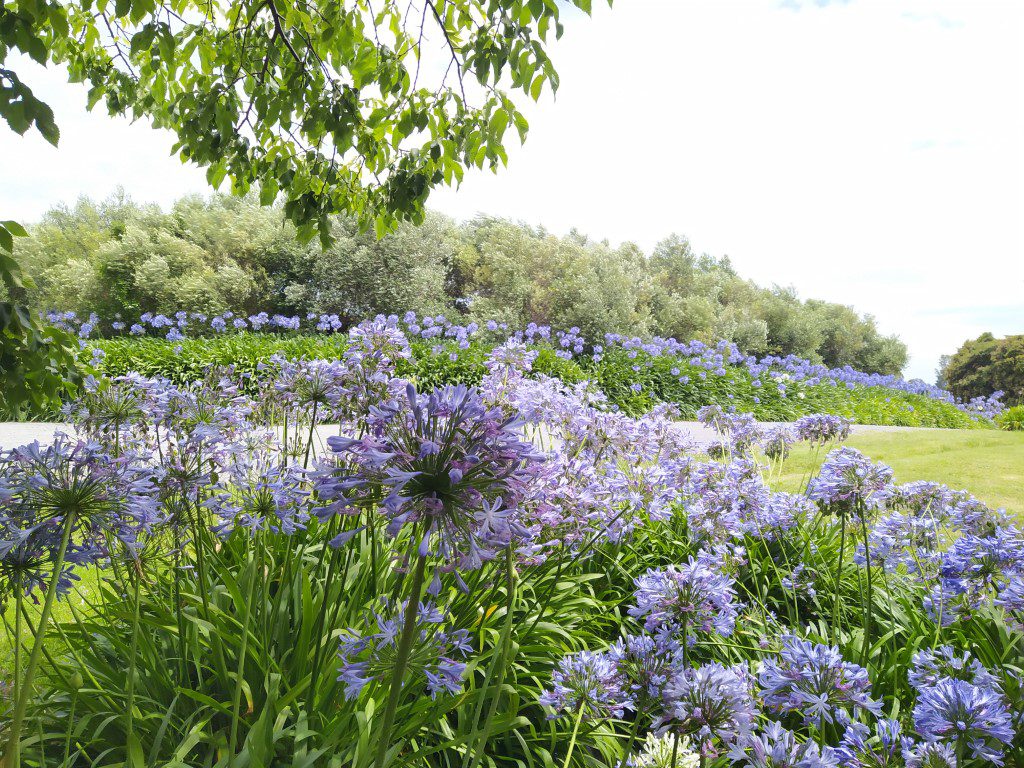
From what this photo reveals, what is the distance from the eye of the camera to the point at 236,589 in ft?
8.29

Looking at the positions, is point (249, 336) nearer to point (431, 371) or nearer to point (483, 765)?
point (431, 371)

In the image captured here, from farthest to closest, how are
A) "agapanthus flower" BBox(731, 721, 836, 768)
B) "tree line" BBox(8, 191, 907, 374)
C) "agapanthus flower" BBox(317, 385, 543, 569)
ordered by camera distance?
1. "tree line" BBox(8, 191, 907, 374)
2. "agapanthus flower" BBox(731, 721, 836, 768)
3. "agapanthus flower" BBox(317, 385, 543, 569)

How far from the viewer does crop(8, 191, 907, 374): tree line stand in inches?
875

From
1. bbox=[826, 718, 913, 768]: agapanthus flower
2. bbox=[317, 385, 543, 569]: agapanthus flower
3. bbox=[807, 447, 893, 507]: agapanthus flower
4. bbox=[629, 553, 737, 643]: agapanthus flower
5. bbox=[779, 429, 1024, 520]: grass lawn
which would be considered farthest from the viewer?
bbox=[779, 429, 1024, 520]: grass lawn

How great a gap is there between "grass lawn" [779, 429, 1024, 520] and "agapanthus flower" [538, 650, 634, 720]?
5461mm

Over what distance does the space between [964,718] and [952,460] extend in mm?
10669

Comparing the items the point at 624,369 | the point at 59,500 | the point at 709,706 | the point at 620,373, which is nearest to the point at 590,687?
the point at 709,706

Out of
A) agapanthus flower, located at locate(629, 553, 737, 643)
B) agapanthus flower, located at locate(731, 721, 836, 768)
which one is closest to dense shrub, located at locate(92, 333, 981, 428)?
agapanthus flower, located at locate(629, 553, 737, 643)

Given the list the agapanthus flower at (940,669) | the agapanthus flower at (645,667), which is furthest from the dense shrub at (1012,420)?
the agapanthus flower at (645,667)

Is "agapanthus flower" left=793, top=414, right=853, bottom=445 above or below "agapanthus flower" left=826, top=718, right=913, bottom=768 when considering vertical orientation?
above

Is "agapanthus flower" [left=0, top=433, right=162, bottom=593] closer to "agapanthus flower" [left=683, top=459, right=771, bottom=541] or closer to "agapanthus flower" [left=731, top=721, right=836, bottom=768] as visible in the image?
"agapanthus flower" [left=731, top=721, right=836, bottom=768]

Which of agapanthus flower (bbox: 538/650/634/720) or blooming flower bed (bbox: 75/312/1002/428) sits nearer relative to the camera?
agapanthus flower (bbox: 538/650/634/720)

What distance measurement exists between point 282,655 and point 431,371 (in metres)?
11.3

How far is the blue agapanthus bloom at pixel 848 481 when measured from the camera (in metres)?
A: 2.62
